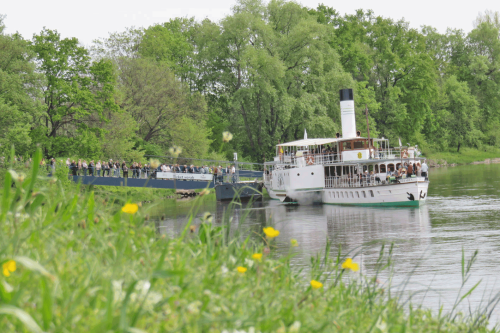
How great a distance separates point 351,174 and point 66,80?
67.0ft

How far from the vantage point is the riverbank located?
232 feet

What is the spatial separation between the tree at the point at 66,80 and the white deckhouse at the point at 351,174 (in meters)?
14.0

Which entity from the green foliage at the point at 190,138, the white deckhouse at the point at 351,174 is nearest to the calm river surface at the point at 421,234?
the white deckhouse at the point at 351,174

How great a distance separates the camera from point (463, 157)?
72.7 meters

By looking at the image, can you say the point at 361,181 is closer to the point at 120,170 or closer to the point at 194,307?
the point at 120,170

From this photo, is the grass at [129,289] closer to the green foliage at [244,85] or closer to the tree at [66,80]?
the green foliage at [244,85]

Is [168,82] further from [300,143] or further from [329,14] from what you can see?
[329,14]

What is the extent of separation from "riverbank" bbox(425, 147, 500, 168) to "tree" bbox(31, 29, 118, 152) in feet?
143

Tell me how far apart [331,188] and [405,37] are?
39.1m

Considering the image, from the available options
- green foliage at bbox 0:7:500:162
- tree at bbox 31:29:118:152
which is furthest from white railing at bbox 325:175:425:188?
tree at bbox 31:29:118:152

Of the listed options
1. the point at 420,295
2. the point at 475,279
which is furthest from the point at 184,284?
the point at 475,279

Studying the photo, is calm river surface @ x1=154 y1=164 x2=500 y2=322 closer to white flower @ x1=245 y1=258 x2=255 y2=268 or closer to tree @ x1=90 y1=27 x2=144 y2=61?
white flower @ x1=245 y1=258 x2=255 y2=268

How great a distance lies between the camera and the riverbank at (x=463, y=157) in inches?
2790

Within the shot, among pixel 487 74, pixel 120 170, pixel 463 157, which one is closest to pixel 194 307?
pixel 120 170
